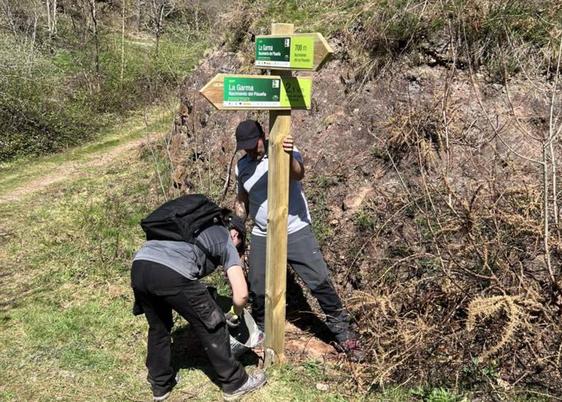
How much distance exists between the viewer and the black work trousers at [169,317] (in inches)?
118

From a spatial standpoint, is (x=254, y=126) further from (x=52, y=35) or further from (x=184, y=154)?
(x=52, y=35)

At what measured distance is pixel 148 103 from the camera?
13.8m

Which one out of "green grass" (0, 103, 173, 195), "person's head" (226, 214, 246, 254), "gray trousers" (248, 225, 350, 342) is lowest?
"green grass" (0, 103, 173, 195)

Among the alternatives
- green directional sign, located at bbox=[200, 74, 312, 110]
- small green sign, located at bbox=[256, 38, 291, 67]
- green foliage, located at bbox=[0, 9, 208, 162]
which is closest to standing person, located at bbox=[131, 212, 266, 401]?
green directional sign, located at bbox=[200, 74, 312, 110]

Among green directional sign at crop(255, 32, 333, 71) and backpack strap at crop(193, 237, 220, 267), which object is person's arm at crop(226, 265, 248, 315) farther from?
green directional sign at crop(255, 32, 333, 71)

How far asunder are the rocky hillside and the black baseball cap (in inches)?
43.4

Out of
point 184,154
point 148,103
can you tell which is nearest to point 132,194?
point 184,154

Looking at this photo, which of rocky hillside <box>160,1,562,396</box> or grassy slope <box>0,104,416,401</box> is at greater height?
rocky hillside <box>160,1,562,396</box>

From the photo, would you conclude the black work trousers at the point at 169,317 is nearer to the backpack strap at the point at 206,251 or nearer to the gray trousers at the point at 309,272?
the backpack strap at the point at 206,251

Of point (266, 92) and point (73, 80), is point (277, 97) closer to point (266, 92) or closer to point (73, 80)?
point (266, 92)

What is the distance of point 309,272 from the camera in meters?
3.58

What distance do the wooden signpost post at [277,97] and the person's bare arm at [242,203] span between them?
19.9 inches

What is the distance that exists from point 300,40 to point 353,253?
1944mm

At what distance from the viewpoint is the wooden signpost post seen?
9.86 ft
